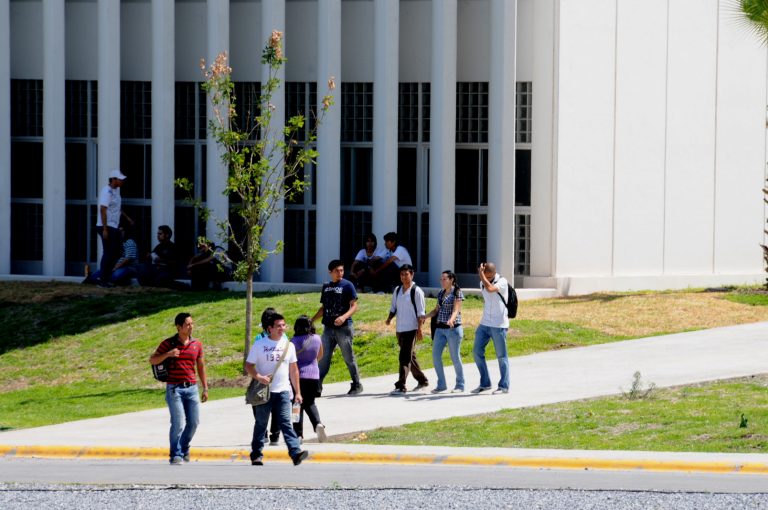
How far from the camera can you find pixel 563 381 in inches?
768

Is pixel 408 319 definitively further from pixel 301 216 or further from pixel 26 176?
pixel 26 176

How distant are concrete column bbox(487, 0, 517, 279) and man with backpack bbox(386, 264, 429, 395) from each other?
9257mm

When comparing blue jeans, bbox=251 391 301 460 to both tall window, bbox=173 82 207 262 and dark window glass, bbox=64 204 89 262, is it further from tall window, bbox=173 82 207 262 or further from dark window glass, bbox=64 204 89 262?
dark window glass, bbox=64 204 89 262

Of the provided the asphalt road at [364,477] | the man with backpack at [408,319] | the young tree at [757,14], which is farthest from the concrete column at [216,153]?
the asphalt road at [364,477]

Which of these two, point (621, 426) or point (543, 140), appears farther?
point (543, 140)

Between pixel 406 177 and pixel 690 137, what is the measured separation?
6.10 meters

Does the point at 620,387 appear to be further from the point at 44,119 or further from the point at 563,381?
the point at 44,119

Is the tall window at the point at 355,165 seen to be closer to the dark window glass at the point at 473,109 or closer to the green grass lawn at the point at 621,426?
the dark window glass at the point at 473,109

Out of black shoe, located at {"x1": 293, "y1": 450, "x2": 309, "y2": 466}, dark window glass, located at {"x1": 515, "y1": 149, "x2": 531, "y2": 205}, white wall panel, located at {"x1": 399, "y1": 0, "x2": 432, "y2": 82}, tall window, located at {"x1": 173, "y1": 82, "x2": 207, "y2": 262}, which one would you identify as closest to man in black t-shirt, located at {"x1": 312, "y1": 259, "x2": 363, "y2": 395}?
black shoe, located at {"x1": 293, "y1": 450, "x2": 309, "y2": 466}

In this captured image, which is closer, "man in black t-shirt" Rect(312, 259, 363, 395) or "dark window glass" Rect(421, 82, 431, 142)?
"man in black t-shirt" Rect(312, 259, 363, 395)

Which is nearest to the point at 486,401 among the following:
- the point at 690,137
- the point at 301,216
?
the point at 301,216

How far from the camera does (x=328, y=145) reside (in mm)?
29125

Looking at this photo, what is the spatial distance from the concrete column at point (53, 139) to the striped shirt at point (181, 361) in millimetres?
16419

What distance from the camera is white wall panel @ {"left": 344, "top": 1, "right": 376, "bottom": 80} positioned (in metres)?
30.0
